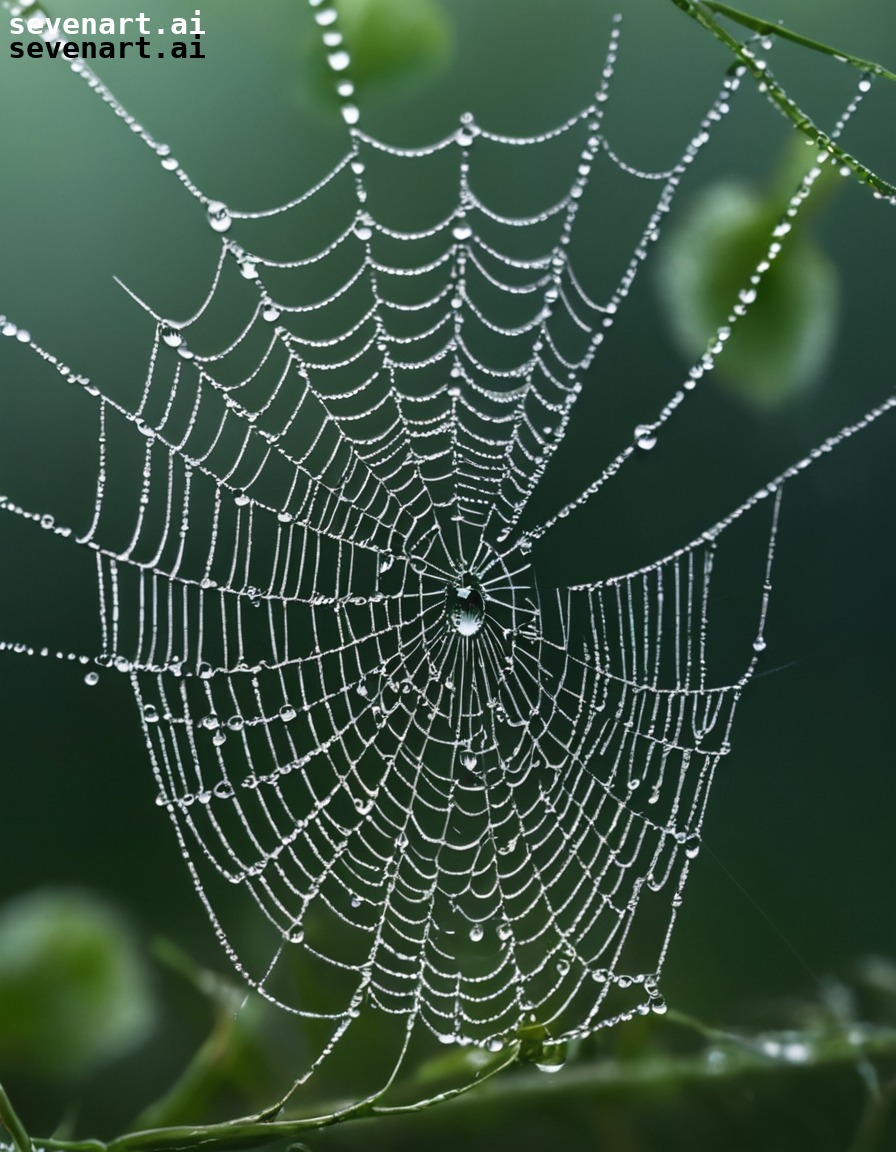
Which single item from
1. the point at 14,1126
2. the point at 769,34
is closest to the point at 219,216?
the point at 769,34

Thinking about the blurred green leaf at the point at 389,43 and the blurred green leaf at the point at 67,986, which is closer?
the blurred green leaf at the point at 389,43

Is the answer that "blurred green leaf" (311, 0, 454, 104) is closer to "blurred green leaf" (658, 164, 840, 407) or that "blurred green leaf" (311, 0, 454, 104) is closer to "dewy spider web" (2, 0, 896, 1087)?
"dewy spider web" (2, 0, 896, 1087)

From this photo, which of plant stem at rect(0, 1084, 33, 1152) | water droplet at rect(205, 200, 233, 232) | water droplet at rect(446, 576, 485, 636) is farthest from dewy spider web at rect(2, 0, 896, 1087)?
plant stem at rect(0, 1084, 33, 1152)

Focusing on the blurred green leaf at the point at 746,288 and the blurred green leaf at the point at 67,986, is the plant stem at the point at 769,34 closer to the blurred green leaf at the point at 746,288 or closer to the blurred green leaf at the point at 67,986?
the blurred green leaf at the point at 746,288

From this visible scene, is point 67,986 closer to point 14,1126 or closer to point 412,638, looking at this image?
point 14,1126

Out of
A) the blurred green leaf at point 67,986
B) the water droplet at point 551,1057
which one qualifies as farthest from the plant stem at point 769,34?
the blurred green leaf at point 67,986

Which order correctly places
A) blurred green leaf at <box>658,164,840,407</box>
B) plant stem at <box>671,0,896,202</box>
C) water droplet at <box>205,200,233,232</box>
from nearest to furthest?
plant stem at <box>671,0,896,202</box>, water droplet at <box>205,200,233,232</box>, blurred green leaf at <box>658,164,840,407</box>

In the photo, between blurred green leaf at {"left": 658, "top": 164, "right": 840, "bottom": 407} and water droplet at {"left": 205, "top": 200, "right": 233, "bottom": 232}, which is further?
blurred green leaf at {"left": 658, "top": 164, "right": 840, "bottom": 407}
